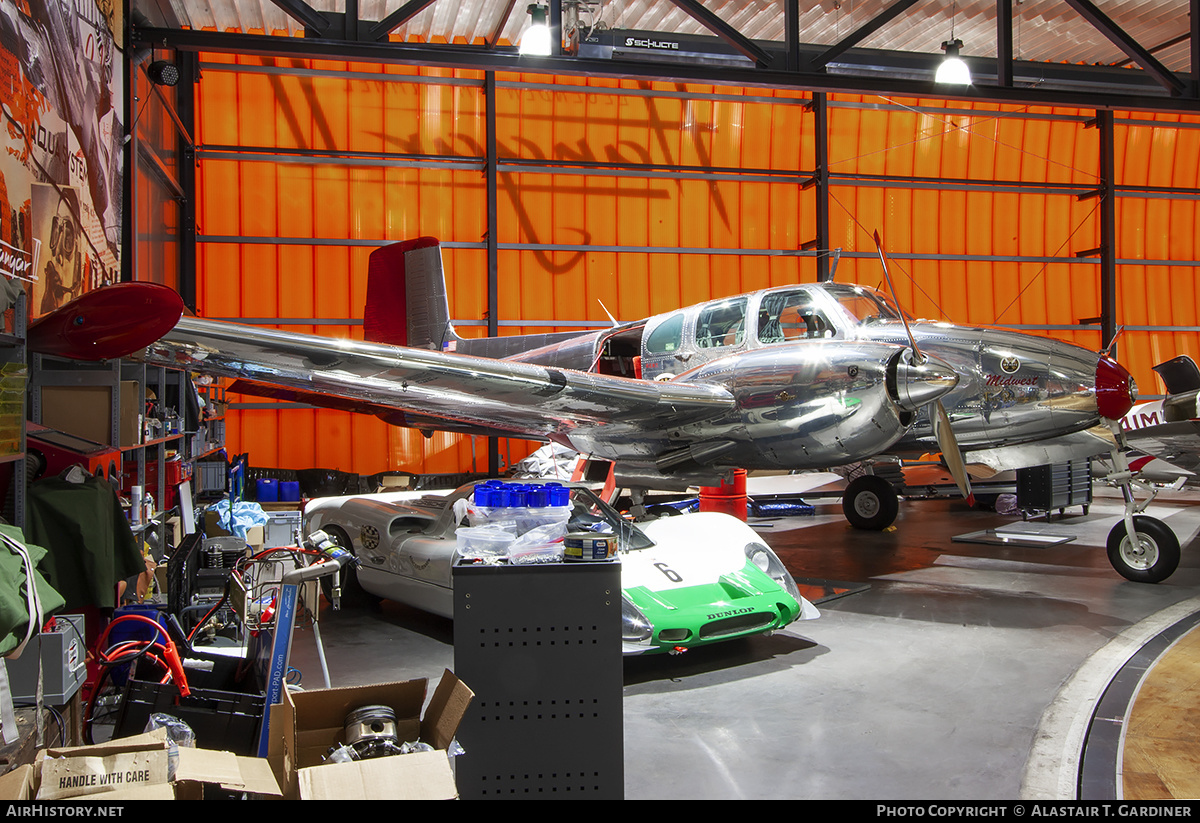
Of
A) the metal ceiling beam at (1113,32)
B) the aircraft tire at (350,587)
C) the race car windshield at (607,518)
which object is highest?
the metal ceiling beam at (1113,32)

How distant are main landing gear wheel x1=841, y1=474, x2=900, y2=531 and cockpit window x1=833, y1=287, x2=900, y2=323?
3482 millimetres

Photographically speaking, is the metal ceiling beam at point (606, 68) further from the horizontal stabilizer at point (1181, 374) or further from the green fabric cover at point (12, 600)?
the green fabric cover at point (12, 600)

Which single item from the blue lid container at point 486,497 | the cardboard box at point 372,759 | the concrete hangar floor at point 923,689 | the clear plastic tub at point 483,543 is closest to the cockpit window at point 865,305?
the concrete hangar floor at point 923,689

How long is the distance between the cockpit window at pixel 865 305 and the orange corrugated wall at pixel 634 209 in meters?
6.11

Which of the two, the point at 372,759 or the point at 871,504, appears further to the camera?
the point at 871,504

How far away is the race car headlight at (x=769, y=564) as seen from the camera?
497 cm

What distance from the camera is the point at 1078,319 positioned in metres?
15.3

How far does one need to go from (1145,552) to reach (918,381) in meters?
2.87

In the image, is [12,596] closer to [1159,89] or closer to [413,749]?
[413,749]

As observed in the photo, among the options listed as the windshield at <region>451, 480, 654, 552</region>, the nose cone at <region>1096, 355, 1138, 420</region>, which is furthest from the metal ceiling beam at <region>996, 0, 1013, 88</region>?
the windshield at <region>451, 480, 654, 552</region>

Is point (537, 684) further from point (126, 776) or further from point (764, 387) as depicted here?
point (764, 387)

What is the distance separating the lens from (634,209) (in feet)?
46.1

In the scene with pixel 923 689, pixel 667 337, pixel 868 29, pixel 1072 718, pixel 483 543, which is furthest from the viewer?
pixel 868 29

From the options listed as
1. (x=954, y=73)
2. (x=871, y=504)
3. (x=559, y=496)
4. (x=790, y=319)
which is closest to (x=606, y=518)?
(x=559, y=496)
